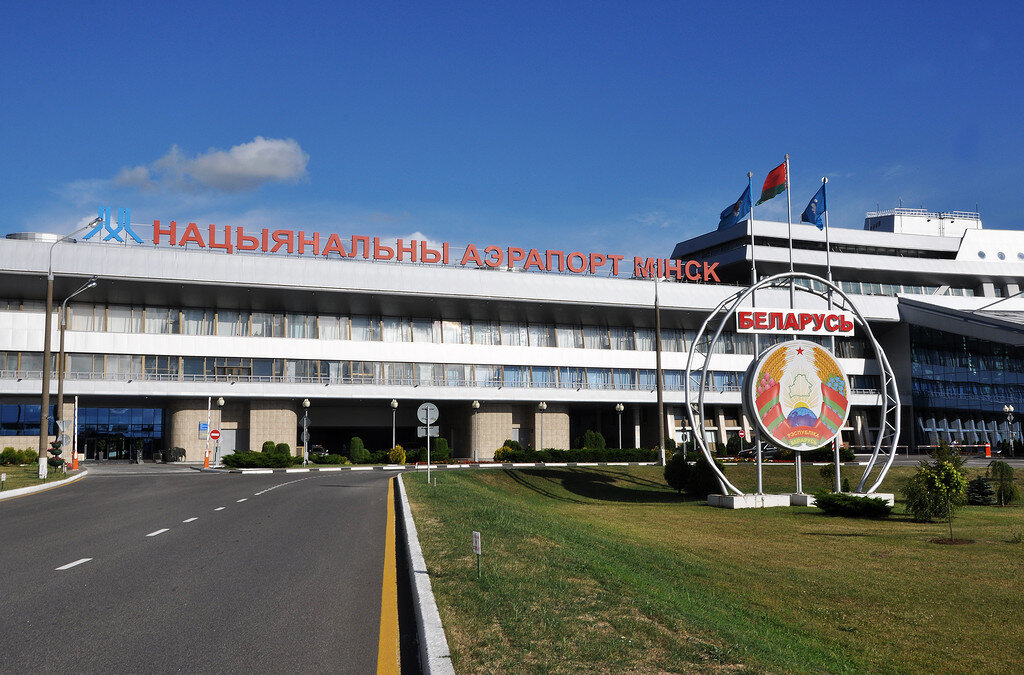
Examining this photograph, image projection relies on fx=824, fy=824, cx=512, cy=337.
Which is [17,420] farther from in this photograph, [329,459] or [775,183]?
[775,183]

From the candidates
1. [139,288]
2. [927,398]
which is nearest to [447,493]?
[139,288]

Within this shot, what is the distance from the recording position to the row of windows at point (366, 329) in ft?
184

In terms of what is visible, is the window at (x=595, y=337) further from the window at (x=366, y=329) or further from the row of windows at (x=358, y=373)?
the window at (x=366, y=329)

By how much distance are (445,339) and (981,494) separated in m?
40.2

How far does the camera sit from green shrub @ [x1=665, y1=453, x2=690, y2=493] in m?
36.4

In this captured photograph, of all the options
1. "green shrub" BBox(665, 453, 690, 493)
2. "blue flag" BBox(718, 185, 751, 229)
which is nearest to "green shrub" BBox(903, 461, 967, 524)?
"green shrub" BBox(665, 453, 690, 493)

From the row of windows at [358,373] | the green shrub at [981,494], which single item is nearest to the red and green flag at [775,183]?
the green shrub at [981,494]

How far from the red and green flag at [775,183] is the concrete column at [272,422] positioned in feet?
118

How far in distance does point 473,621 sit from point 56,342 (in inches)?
2110

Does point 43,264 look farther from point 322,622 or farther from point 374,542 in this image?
point 322,622

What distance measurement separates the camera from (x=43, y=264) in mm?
49844

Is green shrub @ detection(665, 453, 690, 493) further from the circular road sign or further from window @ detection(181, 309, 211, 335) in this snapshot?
window @ detection(181, 309, 211, 335)

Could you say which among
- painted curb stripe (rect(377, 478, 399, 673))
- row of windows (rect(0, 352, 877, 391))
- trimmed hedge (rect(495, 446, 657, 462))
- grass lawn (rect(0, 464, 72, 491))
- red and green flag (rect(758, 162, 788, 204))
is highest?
red and green flag (rect(758, 162, 788, 204))

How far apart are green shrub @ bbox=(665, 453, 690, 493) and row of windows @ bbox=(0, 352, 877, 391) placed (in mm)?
27437
